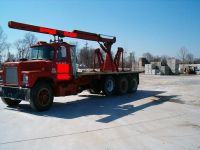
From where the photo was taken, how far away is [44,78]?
1054cm

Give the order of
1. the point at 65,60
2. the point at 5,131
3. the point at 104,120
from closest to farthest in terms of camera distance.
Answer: the point at 5,131
the point at 104,120
the point at 65,60

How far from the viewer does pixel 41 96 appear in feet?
33.4

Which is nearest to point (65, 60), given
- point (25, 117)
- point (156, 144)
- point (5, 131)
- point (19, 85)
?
point (19, 85)

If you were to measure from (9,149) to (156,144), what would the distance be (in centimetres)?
339

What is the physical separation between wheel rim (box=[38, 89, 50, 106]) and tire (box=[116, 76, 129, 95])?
626cm

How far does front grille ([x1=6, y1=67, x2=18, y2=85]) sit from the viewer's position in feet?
33.6

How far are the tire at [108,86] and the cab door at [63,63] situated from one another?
3.61m

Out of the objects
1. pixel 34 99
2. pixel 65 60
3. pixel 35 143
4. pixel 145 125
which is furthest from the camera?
pixel 65 60

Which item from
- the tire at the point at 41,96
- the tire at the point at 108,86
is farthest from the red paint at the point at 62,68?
the tire at the point at 108,86

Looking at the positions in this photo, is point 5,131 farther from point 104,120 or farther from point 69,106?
point 69,106

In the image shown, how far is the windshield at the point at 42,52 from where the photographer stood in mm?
11031

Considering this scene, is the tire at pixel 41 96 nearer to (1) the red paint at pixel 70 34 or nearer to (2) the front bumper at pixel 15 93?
(2) the front bumper at pixel 15 93

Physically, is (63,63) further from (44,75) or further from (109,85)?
(109,85)

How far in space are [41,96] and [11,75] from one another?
1.56 metres
